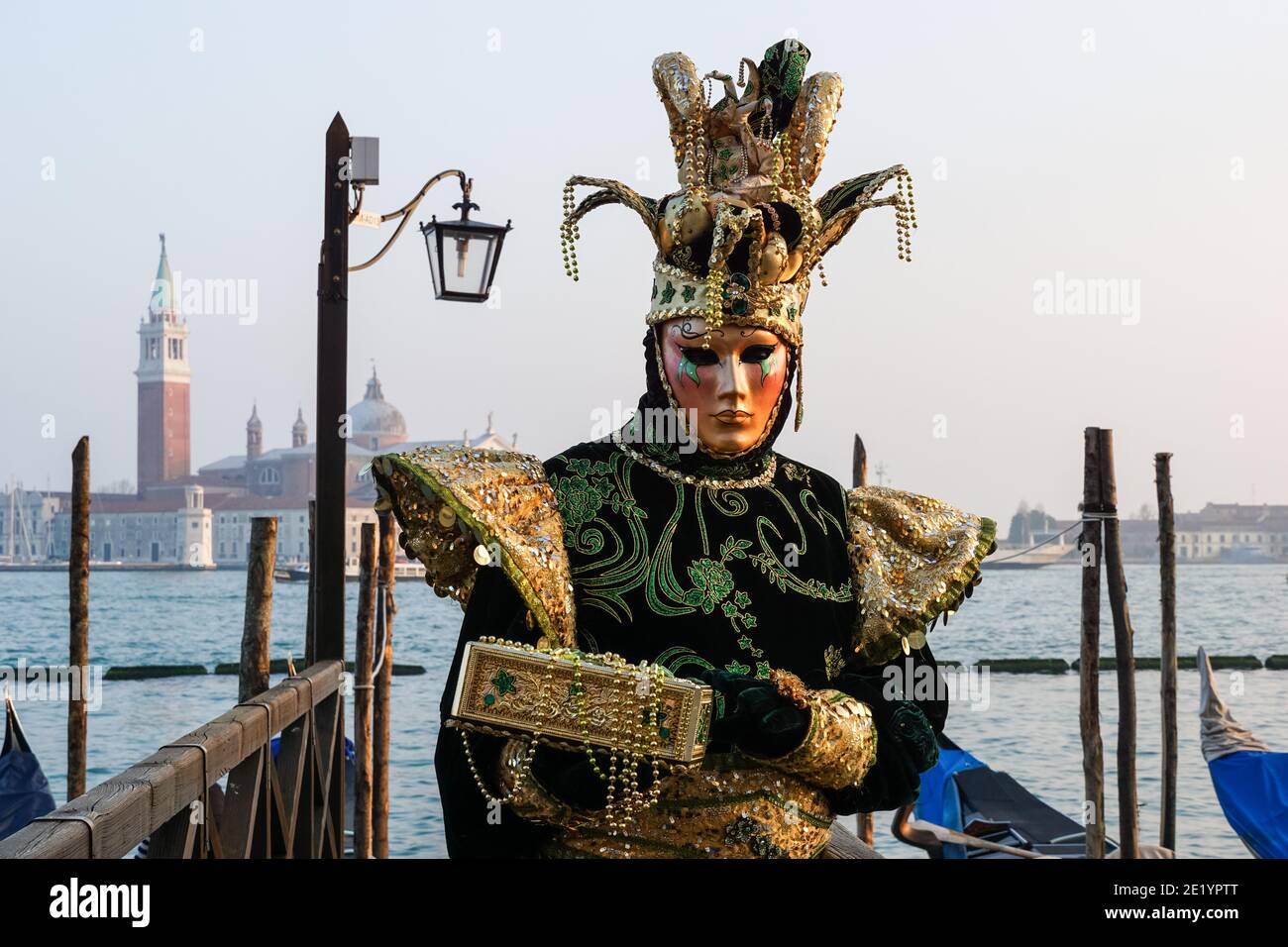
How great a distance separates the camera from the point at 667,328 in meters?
3.14

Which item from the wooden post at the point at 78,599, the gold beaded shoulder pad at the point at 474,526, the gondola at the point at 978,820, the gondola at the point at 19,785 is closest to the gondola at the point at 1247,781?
the gondola at the point at 978,820

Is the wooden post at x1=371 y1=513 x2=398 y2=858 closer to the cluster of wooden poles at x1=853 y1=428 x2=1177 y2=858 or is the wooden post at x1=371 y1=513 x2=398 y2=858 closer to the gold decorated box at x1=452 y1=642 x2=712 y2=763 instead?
the cluster of wooden poles at x1=853 y1=428 x2=1177 y2=858

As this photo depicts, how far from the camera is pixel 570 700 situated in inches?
105

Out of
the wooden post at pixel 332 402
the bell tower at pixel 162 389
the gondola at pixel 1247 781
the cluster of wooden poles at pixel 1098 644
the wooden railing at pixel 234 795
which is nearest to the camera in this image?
the wooden railing at pixel 234 795

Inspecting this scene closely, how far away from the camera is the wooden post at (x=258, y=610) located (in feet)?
34.5

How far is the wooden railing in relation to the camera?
7.65 ft

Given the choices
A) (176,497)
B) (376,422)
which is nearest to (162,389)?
(176,497)

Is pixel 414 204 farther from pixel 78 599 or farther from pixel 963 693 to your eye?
pixel 963 693

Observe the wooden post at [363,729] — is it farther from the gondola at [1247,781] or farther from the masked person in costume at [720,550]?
the masked person in costume at [720,550]

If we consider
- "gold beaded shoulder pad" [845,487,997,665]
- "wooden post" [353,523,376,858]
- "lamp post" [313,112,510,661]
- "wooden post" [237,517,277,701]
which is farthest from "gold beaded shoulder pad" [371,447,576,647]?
"wooden post" [353,523,376,858]

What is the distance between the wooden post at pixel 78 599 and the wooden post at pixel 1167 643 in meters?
9.14

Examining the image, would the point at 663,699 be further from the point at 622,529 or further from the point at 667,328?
the point at 667,328

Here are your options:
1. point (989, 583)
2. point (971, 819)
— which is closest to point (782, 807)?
point (971, 819)

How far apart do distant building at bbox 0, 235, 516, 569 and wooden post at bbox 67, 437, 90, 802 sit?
298ft
